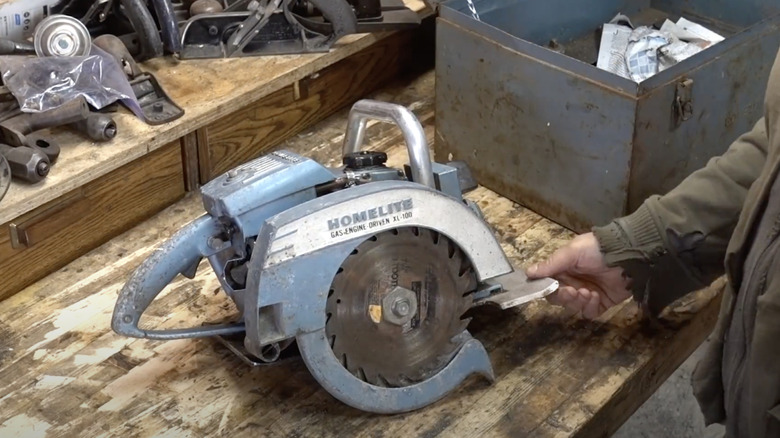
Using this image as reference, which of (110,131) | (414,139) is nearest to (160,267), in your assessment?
(414,139)

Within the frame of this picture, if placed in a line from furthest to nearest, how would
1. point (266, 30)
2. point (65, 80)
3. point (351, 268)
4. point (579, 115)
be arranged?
point (266, 30) → point (65, 80) → point (579, 115) → point (351, 268)

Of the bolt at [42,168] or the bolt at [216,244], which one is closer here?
the bolt at [216,244]

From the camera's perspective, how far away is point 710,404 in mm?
1213

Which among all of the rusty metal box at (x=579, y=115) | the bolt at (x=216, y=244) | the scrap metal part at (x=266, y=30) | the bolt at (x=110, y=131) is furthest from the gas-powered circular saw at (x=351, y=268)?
the scrap metal part at (x=266, y=30)

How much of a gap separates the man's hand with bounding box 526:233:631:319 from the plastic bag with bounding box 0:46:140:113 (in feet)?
2.48

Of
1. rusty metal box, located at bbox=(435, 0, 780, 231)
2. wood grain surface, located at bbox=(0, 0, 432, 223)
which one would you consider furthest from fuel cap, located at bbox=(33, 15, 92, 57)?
rusty metal box, located at bbox=(435, 0, 780, 231)

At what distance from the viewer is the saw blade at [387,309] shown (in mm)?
1210

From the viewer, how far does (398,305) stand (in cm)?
123

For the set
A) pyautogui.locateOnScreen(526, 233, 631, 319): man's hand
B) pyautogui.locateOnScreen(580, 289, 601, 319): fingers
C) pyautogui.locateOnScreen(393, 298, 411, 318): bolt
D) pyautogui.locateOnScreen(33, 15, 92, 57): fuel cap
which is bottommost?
pyautogui.locateOnScreen(580, 289, 601, 319): fingers

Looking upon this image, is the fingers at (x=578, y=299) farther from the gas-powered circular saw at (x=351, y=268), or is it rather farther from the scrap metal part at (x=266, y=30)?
the scrap metal part at (x=266, y=30)

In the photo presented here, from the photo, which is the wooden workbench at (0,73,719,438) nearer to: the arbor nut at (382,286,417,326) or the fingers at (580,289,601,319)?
the fingers at (580,289,601,319)

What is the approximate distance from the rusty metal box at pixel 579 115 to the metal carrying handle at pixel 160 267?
610 mm

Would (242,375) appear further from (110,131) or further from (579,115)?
(579,115)

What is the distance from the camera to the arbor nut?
1.22 m
